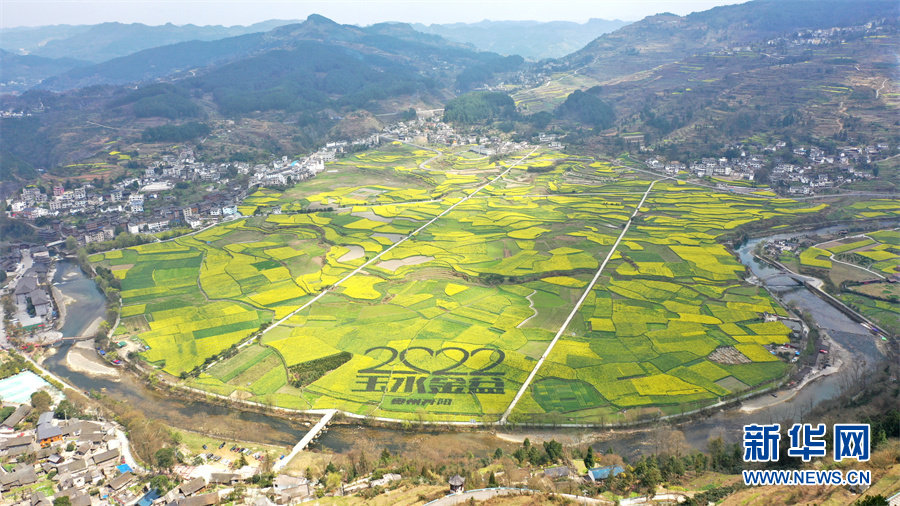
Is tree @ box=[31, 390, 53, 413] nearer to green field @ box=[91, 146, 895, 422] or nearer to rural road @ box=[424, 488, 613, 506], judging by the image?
green field @ box=[91, 146, 895, 422]

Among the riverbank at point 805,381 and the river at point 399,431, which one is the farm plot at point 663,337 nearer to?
the riverbank at point 805,381

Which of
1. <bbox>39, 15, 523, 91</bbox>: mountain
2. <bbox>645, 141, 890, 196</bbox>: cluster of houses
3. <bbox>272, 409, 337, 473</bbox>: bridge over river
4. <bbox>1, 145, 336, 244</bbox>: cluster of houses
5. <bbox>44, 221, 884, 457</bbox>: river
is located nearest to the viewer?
<bbox>272, 409, 337, 473</bbox>: bridge over river

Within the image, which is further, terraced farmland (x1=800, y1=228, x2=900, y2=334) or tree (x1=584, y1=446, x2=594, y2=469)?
terraced farmland (x1=800, y1=228, x2=900, y2=334)

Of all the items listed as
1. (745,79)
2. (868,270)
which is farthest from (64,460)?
(745,79)

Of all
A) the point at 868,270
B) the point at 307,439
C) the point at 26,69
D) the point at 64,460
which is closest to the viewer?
the point at 64,460

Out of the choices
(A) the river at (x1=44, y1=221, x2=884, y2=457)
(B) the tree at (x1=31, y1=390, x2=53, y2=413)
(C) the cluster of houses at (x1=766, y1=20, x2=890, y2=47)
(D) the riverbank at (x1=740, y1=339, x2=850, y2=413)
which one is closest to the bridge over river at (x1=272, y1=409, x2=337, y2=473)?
(A) the river at (x1=44, y1=221, x2=884, y2=457)

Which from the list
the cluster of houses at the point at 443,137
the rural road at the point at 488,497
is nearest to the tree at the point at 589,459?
the rural road at the point at 488,497

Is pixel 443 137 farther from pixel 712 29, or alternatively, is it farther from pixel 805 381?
pixel 712 29
